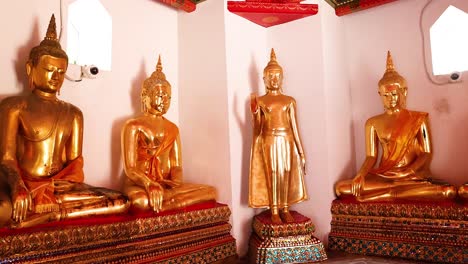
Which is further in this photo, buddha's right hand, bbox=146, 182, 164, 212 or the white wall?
the white wall

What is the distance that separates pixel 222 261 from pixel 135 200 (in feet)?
3.17

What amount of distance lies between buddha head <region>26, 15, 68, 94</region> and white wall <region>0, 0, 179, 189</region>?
0.21 meters

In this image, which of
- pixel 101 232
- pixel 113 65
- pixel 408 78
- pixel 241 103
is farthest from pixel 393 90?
pixel 101 232

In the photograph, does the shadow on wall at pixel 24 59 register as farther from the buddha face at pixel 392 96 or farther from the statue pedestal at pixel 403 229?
the buddha face at pixel 392 96

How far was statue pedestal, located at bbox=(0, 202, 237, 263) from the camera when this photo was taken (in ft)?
6.84

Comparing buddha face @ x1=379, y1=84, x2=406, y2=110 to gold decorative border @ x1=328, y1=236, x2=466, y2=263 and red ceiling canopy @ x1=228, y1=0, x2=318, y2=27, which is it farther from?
gold decorative border @ x1=328, y1=236, x2=466, y2=263

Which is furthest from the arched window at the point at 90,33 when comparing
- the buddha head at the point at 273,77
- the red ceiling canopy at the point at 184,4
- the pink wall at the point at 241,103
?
the buddha head at the point at 273,77

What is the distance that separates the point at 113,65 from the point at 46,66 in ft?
2.75

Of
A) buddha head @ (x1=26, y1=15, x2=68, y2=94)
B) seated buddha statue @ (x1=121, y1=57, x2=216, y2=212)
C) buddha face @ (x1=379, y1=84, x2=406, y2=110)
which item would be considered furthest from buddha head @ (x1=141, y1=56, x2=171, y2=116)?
buddha face @ (x1=379, y1=84, x2=406, y2=110)

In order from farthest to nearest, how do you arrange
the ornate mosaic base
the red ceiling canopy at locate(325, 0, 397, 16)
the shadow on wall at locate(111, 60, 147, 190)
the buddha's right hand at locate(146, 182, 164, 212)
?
the red ceiling canopy at locate(325, 0, 397, 16) → the shadow on wall at locate(111, 60, 147, 190) → the ornate mosaic base → the buddha's right hand at locate(146, 182, 164, 212)

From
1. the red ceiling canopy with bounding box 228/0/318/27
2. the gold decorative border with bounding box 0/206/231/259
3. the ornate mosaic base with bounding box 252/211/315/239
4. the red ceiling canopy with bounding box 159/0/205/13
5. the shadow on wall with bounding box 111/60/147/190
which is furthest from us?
the red ceiling canopy with bounding box 159/0/205/13

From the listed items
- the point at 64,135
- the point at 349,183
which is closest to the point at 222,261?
the point at 349,183

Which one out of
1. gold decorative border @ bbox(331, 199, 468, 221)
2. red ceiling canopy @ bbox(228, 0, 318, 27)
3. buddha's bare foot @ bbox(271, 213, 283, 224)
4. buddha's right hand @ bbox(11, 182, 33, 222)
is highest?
red ceiling canopy @ bbox(228, 0, 318, 27)

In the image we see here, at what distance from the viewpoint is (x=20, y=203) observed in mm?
2072
